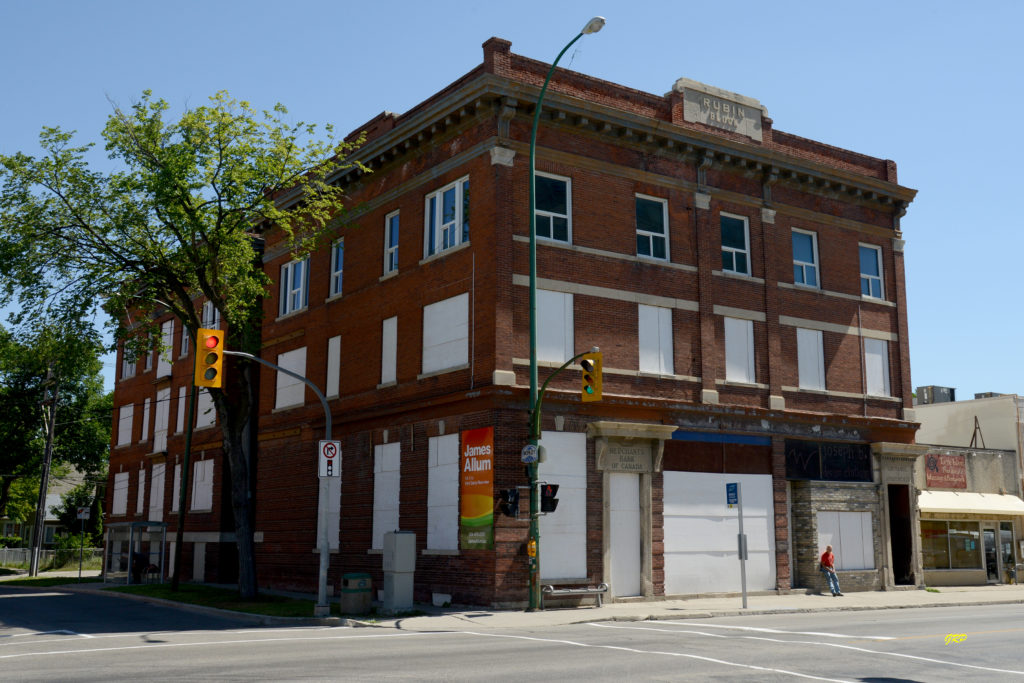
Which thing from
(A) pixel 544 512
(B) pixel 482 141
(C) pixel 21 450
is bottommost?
(A) pixel 544 512

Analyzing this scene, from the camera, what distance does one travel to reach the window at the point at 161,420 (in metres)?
46.3

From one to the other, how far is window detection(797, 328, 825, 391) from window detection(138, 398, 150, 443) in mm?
32751

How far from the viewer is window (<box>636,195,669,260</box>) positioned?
29047mm

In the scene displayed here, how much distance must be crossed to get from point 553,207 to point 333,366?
10.5 metres

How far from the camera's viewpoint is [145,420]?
49.5 m

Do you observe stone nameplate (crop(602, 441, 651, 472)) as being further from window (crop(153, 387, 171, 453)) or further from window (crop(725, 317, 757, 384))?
window (crop(153, 387, 171, 453))

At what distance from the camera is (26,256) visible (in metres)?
28.1

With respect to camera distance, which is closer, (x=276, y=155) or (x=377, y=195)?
(x=276, y=155)

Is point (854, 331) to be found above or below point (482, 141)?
below

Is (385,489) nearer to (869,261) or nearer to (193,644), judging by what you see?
(193,644)

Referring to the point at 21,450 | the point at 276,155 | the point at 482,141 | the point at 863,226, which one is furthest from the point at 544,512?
the point at 21,450

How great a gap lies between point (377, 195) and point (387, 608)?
1435 centimetres

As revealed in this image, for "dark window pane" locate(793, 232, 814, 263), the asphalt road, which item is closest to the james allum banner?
the asphalt road

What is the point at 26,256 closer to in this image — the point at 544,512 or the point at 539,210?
the point at 539,210
